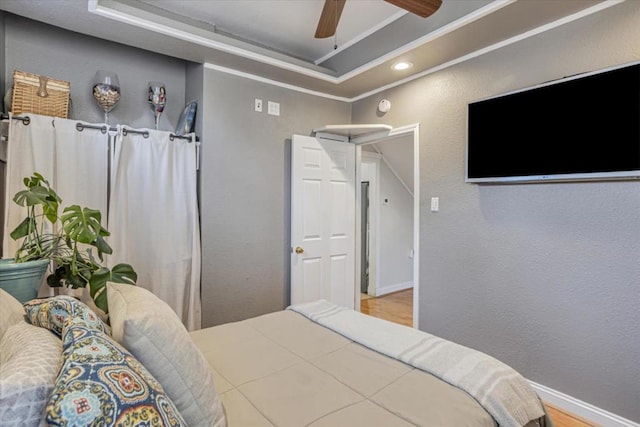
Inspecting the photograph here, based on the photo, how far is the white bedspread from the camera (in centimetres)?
116

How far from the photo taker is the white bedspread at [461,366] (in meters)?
1.16

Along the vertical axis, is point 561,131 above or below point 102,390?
above

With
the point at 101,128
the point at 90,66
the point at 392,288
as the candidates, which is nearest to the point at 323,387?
the point at 101,128

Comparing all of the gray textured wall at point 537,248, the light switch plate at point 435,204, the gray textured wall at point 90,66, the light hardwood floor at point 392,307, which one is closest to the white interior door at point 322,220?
the light hardwood floor at point 392,307

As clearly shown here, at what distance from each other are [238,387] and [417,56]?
2600mm

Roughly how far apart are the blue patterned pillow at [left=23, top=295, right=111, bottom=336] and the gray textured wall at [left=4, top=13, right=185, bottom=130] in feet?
6.89

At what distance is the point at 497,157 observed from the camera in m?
2.40

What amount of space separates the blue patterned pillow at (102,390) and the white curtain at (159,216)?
1919 millimetres

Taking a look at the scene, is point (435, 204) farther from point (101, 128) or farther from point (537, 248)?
point (101, 128)

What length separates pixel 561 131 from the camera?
2109 millimetres

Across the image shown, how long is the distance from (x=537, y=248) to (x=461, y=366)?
4.49ft

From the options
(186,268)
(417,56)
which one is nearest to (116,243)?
(186,268)

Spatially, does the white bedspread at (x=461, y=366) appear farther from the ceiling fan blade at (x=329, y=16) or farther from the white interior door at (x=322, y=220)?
the ceiling fan blade at (x=329, y=16)

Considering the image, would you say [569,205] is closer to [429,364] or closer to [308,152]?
[429,364]
